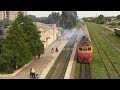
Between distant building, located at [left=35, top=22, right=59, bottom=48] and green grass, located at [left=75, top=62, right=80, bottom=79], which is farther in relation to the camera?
distant building, located at [left=35, top=22, right=59, bottom=48]

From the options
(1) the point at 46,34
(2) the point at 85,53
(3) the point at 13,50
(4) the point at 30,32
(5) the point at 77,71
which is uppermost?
(4) the point at 30,32

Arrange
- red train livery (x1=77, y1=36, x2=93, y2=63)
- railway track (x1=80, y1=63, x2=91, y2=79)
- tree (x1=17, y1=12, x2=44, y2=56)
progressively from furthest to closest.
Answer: tree (x1=17, y1=12, x2=44, y2=56)
red train livery (x1=77, y1=36, x2=93, y2=63)
railway track (x1=80, y1=63, x2=91, y2=79)

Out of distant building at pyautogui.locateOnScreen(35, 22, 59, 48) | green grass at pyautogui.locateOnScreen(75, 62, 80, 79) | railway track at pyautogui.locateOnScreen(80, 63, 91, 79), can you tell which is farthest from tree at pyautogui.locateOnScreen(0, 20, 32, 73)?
distant building at pyautogui.locateOnScreen(35, 22, 59, 48)

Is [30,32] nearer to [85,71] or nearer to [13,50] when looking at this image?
[13,50]

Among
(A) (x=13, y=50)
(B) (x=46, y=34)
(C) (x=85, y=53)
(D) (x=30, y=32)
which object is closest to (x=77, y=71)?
(C) (x=85, y=53)

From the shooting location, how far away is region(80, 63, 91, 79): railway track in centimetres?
2057

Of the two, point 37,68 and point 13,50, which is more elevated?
point 13,50

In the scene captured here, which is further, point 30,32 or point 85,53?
point 30,32

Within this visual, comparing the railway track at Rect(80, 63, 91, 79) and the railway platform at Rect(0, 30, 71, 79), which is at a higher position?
the railway track at Rect(80, 63, 91, 79)

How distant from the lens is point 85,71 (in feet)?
73.7

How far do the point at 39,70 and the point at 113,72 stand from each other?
5.78m

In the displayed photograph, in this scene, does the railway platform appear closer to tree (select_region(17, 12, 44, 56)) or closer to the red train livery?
tree (select_region(17, 12, 44, 56))

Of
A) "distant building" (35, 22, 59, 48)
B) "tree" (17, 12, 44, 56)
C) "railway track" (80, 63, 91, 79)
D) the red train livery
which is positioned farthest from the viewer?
"distant building" (35, 22, 59, 48)
